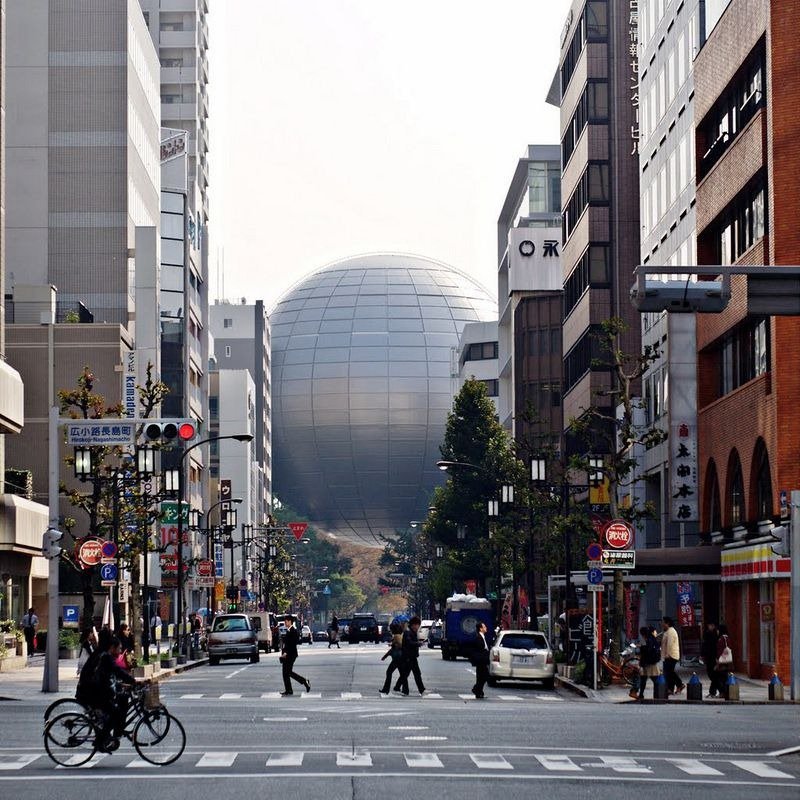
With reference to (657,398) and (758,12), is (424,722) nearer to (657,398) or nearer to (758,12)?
(758,12)

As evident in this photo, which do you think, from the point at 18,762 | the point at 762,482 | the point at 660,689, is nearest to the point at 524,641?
the point at 762,482

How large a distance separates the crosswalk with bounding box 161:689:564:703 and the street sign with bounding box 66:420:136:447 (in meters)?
6.67

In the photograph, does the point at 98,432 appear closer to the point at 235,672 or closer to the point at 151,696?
the point at 151,696

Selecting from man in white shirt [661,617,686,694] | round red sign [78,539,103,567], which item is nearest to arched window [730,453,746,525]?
man in white shirt [661,617,686,694]

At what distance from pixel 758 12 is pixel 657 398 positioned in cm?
2370

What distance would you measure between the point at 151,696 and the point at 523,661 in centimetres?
2958

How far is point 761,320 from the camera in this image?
5675 cm

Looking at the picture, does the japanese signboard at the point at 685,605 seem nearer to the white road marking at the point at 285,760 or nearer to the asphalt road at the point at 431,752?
the asphalt road at the point at 431,752

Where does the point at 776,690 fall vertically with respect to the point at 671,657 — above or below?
below

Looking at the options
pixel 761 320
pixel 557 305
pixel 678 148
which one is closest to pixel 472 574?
pixel 557 305

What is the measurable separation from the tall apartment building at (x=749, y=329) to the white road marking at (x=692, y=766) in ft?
87.6

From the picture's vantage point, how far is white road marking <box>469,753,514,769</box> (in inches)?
971

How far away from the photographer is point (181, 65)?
158 meters

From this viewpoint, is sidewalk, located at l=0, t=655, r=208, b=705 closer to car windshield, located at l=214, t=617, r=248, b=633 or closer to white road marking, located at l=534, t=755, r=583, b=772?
car windshield, located at l=214, t=617, r=248, b=633
